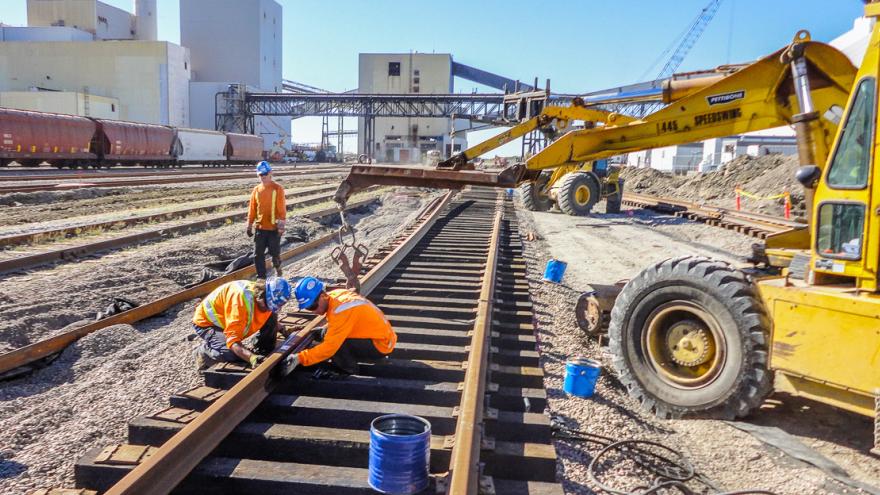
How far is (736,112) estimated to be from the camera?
5.66m

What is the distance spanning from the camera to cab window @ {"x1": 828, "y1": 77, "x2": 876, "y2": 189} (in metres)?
4.59

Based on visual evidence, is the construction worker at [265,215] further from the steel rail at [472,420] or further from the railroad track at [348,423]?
the steel rail at [472,420]

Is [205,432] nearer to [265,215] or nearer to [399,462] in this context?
[399,462]

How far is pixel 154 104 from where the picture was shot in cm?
5938

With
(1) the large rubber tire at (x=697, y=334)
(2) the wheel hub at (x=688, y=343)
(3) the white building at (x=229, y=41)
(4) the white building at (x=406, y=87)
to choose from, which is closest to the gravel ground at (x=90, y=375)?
(1) the large rubber tire at (x=697, y=334)

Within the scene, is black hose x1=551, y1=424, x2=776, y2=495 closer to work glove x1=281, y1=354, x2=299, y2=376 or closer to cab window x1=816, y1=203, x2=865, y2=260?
cab window x1=816, y1=203, x2=865, y2=260

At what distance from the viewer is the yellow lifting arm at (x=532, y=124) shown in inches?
294

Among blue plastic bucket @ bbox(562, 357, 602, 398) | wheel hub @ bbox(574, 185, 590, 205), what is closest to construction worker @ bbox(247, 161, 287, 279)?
blue plastic bucket @ bbox(562, 357, 602, 398)

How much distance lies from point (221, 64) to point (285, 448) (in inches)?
3164

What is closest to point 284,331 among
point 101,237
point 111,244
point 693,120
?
point 693,120

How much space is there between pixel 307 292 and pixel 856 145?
13.9 feet

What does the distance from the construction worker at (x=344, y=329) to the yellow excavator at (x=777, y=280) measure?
A: 183cm

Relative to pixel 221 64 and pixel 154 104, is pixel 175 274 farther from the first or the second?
pixel 221 64

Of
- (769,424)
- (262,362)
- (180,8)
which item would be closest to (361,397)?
(262,362)
